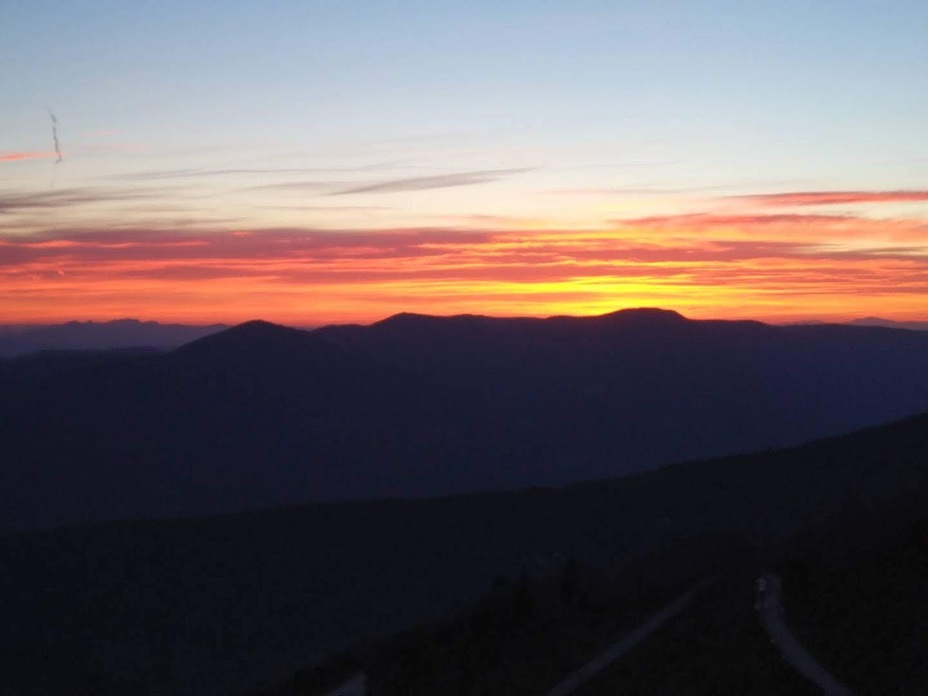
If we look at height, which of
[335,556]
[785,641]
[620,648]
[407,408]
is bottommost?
[407,408]

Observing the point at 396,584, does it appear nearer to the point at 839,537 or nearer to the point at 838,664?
the point at 839,537

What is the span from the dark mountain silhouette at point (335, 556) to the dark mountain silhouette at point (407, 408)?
4014 cm

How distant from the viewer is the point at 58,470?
371 feet

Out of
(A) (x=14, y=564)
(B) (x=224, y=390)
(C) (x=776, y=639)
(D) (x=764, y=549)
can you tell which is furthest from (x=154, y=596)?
(B) (x=224, y=390)

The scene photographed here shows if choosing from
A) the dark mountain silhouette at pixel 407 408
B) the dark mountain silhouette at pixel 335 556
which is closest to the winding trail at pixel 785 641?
the dark mountain silhouette at pixel 335 556

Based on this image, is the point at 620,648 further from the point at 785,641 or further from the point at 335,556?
the point at 335,556

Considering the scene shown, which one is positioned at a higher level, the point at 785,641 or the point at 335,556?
the point at 785,641

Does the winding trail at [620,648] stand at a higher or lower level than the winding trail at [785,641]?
lower

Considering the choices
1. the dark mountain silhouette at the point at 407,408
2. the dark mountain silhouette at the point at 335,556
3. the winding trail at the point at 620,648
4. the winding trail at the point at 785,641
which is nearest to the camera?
the winding trail at the point at 785,641

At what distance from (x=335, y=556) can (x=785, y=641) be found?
39352 millimetres

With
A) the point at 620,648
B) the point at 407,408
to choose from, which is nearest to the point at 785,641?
the point at 620,648

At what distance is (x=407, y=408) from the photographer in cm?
15238

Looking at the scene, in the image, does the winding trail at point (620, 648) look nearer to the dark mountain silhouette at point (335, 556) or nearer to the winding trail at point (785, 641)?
the winding trail at point (785, 641)

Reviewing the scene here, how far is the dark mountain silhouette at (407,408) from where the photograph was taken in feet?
391
